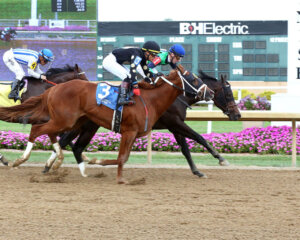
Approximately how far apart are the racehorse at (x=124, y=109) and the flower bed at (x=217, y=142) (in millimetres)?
3233

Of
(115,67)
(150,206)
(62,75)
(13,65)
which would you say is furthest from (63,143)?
(150,206)

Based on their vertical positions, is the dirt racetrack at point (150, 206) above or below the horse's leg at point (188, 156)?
below

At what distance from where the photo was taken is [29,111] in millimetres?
6957

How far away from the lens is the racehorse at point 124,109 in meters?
6.33

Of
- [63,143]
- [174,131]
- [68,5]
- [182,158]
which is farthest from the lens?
[68,5]

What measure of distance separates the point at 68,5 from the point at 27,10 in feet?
8.05

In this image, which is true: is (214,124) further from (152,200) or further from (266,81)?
(152,200)

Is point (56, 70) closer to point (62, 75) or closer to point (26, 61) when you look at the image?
point (62, 75)

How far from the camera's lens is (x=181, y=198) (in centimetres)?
546

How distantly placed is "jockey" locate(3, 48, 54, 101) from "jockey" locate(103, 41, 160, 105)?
159cm

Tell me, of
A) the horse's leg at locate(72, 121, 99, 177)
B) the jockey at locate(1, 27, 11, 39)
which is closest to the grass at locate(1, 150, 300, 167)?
the horse's leg at locate(72, 121, 99, 177)

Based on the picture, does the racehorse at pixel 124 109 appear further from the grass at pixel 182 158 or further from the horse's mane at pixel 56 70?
the grass at pixel 182 158

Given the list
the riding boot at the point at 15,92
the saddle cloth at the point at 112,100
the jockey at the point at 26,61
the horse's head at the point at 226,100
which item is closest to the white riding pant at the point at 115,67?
the saddle cloth at the point at 112,100

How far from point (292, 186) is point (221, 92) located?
5.30 feet
